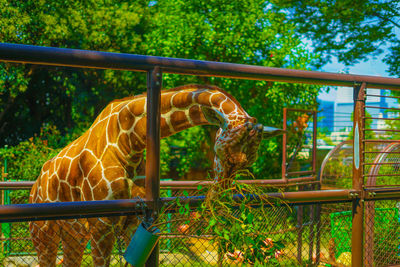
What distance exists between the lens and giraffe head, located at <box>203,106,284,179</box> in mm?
2143

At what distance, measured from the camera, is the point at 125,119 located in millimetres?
2508

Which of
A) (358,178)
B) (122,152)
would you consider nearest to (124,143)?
(122,152)

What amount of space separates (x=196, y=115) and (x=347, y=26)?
10225 mm

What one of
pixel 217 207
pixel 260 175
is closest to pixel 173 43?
pixel 260 175

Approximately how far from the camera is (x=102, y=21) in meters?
10.3

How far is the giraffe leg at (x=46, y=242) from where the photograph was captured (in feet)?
9.11

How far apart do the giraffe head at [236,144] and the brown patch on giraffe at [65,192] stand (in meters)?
1.03

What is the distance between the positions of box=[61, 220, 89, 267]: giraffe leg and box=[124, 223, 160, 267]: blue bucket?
794 mm

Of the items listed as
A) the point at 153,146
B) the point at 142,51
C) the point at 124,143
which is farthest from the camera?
the point at 142,51

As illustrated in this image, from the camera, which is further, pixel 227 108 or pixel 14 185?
pixel 14 185

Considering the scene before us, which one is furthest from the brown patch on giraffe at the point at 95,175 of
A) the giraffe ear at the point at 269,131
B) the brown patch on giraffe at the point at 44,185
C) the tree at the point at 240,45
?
the tree at the point at 240,45

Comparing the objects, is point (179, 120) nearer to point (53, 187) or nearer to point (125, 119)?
point (125, 119)

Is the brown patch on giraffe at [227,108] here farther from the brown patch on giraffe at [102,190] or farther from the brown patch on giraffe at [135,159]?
the brown patch on giraffe at [102,190]

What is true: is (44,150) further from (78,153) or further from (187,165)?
(78,153)
